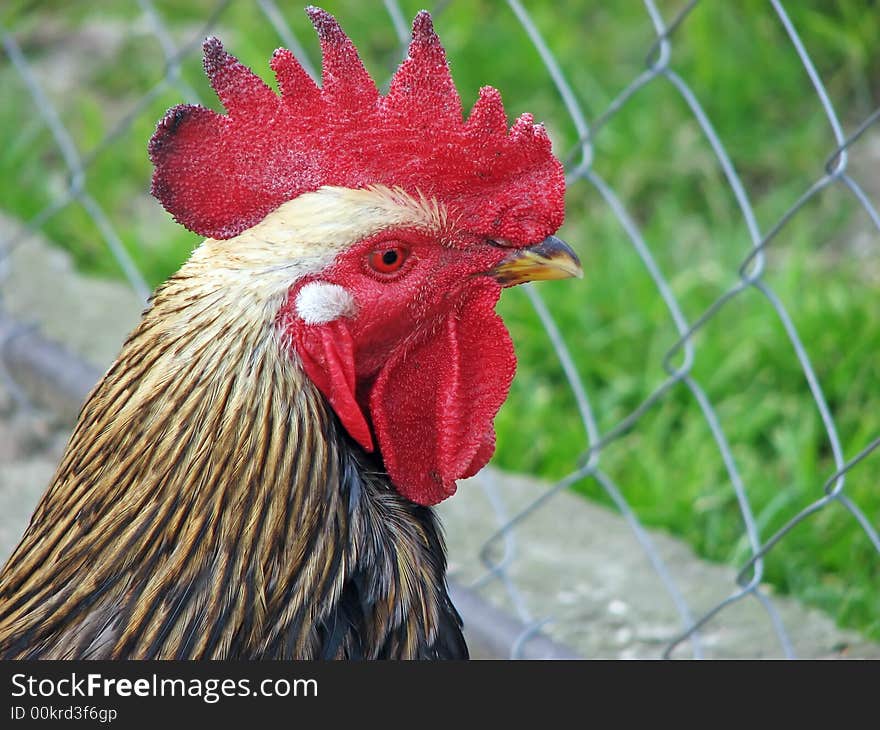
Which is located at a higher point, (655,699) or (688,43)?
(688,43)

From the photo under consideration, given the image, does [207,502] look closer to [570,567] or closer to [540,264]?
[540,264]

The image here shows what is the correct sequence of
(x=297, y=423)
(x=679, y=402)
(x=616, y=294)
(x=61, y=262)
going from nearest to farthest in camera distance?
(x=297, y=423) < (x=679, y=402) < (x=616, y=294) < (x=61, y=262)

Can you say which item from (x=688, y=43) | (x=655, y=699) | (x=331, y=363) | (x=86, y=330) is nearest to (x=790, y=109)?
(x=688, y=43)

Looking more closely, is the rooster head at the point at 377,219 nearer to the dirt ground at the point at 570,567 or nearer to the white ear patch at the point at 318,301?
the white ear patch at the point at 318,301

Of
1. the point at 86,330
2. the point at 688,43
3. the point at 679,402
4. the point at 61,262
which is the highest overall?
the point at 688,43

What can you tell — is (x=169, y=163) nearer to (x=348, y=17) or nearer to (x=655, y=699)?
(x=655, y=699)

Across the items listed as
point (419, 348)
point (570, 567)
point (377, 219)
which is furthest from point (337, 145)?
point (570, 567)

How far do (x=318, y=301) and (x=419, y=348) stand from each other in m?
0.20

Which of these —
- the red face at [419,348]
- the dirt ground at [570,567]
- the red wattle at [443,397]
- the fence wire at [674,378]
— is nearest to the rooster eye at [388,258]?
the red face at [419,348]

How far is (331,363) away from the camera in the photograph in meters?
1.71

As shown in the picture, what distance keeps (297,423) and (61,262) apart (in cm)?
269

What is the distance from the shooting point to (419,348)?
1.83 meters

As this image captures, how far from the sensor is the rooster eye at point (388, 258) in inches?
68.0

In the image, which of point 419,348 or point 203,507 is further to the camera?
point 419,348
